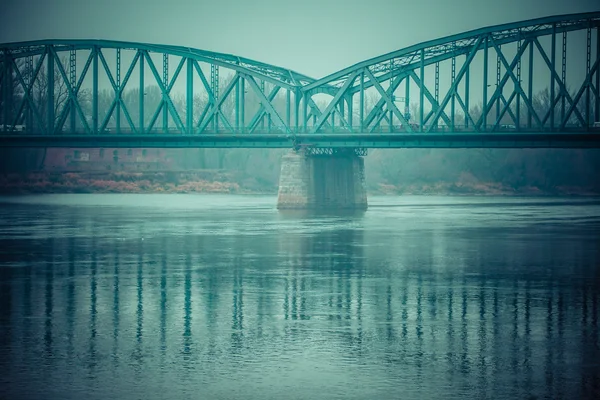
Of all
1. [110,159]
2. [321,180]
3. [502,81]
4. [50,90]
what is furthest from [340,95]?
[110,159]

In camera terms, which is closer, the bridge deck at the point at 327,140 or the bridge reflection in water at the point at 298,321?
the bridge reflection in water at the point at 298,321

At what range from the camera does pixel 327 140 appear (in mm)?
97625

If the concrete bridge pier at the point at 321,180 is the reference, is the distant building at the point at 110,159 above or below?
above

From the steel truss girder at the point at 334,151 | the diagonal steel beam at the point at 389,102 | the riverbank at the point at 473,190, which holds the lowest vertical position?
the riverbank at the point at 473,190

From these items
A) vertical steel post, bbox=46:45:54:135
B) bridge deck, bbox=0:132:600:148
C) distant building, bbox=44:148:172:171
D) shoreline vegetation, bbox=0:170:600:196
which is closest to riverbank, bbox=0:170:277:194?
shoreline vegetation, bbox=0:170:600:196

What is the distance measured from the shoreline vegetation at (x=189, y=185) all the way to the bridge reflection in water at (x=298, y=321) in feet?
358

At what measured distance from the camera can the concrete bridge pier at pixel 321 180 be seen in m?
96.7

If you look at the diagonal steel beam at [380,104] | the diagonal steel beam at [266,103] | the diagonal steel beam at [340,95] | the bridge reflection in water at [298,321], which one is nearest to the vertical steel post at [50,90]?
the diagonal steel beam at [266,103]

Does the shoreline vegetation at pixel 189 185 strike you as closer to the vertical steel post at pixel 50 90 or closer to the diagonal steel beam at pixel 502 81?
the vertical steel post at pixel 50 90

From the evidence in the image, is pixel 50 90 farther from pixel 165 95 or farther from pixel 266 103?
pixel 266 103

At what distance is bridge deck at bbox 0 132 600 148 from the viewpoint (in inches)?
3558

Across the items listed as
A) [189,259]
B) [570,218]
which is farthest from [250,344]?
[570,218]

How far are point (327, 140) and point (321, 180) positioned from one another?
4.14 meters

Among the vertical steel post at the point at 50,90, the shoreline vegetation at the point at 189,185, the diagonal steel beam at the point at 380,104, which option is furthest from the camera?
the shoreline vegetation at the point at 189,185
